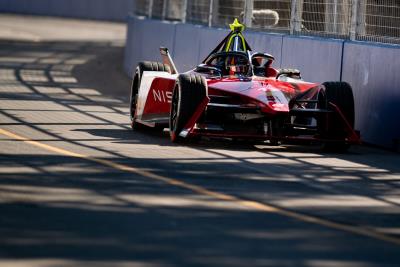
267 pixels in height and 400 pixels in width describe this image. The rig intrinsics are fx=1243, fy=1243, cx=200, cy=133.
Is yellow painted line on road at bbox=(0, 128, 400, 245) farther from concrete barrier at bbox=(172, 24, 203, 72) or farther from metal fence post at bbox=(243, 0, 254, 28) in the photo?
concrete barrier at bbox=(172, 24, 203, 72)

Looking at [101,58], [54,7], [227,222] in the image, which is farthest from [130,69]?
[54,7]

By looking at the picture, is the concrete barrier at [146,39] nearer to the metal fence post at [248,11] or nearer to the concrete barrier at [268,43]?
the metal fence post at [248,11]

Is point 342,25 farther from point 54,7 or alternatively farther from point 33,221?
point 54,7

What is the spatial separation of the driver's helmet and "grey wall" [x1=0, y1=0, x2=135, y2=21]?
42025 millimetres

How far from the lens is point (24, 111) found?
1772cm

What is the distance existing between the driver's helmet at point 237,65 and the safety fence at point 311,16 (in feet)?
6.02

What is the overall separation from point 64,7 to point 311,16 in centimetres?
4149

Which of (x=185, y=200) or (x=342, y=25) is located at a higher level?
(x=342, y=25)

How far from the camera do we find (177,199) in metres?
9.84

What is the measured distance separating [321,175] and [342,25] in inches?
215

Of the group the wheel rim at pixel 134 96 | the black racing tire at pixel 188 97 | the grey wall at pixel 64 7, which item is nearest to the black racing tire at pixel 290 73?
the black racing tire at pixel 188 97

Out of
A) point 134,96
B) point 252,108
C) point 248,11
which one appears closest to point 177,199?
point 252,108

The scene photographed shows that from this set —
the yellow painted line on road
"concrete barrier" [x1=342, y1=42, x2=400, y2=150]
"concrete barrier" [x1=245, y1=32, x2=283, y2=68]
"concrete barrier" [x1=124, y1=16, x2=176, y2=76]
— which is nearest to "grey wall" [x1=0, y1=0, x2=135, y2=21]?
"concrete barrier" [x1=124, y1=16, x2=176, y2=76]

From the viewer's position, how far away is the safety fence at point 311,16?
16.2 m
